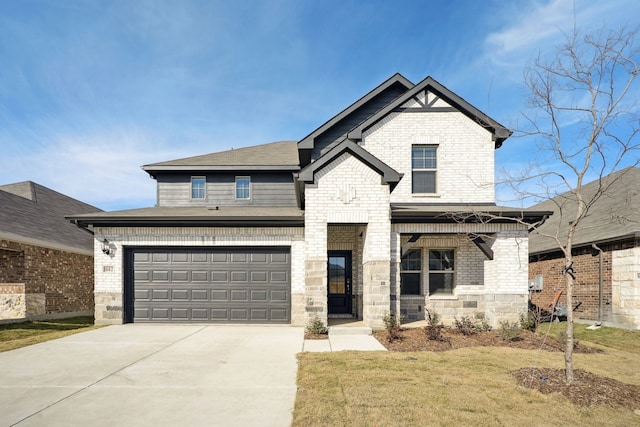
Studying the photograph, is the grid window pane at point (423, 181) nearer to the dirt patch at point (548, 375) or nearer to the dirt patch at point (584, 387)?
the dirt patch at point (548, 375)

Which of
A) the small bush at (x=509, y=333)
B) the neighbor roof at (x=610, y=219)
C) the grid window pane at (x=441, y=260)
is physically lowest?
the small bush at (x=509, y=333)

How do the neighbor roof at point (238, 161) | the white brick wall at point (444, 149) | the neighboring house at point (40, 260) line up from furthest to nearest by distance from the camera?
the neighbor roof at point (238, 161) < the white brick wall at point (444, 149) < the neighboring house at point (40, 260)

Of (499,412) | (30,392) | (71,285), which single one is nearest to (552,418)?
(499,412)

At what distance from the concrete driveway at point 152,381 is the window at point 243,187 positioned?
706 cm

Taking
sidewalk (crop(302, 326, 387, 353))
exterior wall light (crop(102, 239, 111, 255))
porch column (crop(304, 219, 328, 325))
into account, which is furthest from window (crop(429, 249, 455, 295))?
exterior wall light (crop(102, 239, 111, 255))

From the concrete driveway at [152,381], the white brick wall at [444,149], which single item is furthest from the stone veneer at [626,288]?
the concrete driveway at [152,381]

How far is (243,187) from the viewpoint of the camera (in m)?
15.7

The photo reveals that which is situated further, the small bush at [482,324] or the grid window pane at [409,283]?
the grid window pane at [409,283]

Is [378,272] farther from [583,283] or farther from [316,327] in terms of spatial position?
[583,283]

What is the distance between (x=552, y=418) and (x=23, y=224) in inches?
687

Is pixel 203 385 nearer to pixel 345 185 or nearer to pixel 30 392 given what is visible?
pixel 30 392

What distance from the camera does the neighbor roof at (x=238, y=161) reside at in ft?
50.3

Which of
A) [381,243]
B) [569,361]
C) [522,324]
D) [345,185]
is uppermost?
[345,185]

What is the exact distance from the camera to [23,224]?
13875mm
